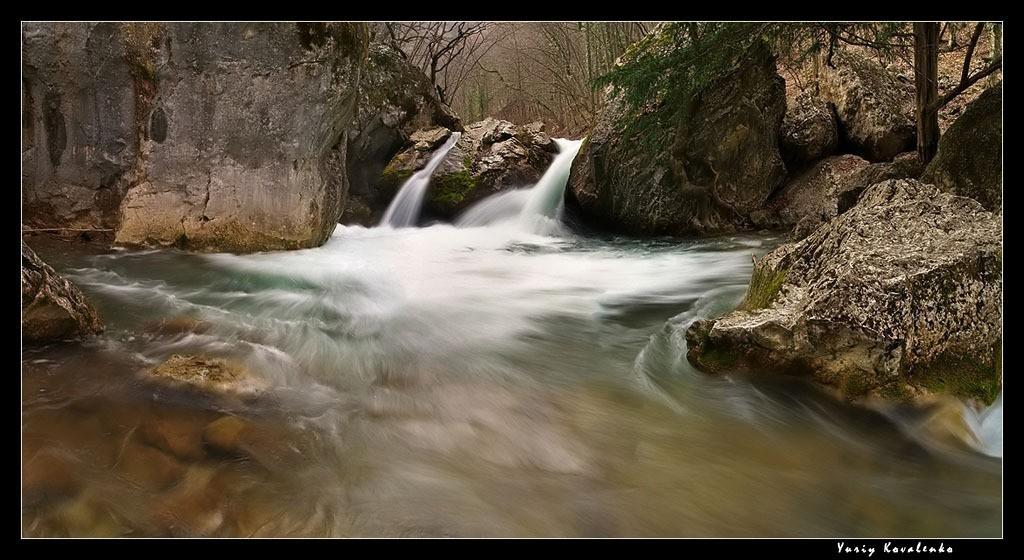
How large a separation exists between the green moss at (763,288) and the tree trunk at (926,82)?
272 centimetres

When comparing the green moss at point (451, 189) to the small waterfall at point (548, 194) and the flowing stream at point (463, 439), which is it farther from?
the flowing stream at point (463, 439)

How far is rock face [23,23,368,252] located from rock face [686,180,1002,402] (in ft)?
17.9

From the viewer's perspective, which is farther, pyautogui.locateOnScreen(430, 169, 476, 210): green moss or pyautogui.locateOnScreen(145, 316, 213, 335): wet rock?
pyautogui.locateOnScreen(430, 169, 476, 210): green moss

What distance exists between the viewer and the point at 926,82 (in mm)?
4930

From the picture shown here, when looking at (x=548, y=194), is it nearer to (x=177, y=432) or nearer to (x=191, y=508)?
(x=177, y=432)

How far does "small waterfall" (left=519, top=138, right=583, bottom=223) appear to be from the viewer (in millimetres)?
9752

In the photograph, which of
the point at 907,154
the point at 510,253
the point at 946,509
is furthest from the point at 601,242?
the point at 946,509

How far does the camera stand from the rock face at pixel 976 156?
10.7ft

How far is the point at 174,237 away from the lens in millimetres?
6262

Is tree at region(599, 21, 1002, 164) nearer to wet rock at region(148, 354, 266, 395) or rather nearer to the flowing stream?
the flowing stream

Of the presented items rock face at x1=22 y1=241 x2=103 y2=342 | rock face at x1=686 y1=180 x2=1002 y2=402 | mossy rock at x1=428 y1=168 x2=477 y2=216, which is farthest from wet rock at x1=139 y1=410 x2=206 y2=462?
mossy rock at x1=428 y1=168 x2=477 y2=216

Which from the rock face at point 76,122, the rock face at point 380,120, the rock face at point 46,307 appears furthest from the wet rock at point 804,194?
the rock face at point 76,122
